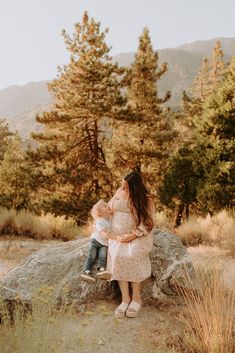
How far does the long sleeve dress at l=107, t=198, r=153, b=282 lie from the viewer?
5.00 m

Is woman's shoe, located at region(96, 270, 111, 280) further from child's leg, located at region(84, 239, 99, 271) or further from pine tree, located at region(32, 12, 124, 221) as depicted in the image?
pine tree, located at region(32, 12, 124, 221)

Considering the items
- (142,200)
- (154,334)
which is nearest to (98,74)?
(142,200)

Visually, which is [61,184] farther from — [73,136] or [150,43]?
[150,43]

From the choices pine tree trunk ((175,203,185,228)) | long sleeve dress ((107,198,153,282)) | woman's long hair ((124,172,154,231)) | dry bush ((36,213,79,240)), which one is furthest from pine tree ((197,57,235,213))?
long sleeve dress ((107,198,153,282))

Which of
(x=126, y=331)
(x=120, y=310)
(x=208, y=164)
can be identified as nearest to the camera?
(x=126, y=331)

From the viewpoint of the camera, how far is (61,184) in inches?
654

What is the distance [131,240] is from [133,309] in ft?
2.62

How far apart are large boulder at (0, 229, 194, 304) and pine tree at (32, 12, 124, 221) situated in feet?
35.1

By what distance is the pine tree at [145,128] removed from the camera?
790 inches

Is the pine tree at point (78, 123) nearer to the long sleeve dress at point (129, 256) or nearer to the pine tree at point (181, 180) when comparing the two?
the pine tree at point (181, 180)

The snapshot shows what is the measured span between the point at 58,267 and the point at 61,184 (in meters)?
11.2

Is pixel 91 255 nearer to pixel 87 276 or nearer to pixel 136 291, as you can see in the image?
pixel 87 276

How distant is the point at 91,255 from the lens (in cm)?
526

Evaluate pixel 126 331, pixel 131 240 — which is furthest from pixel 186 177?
pixel 126 331
